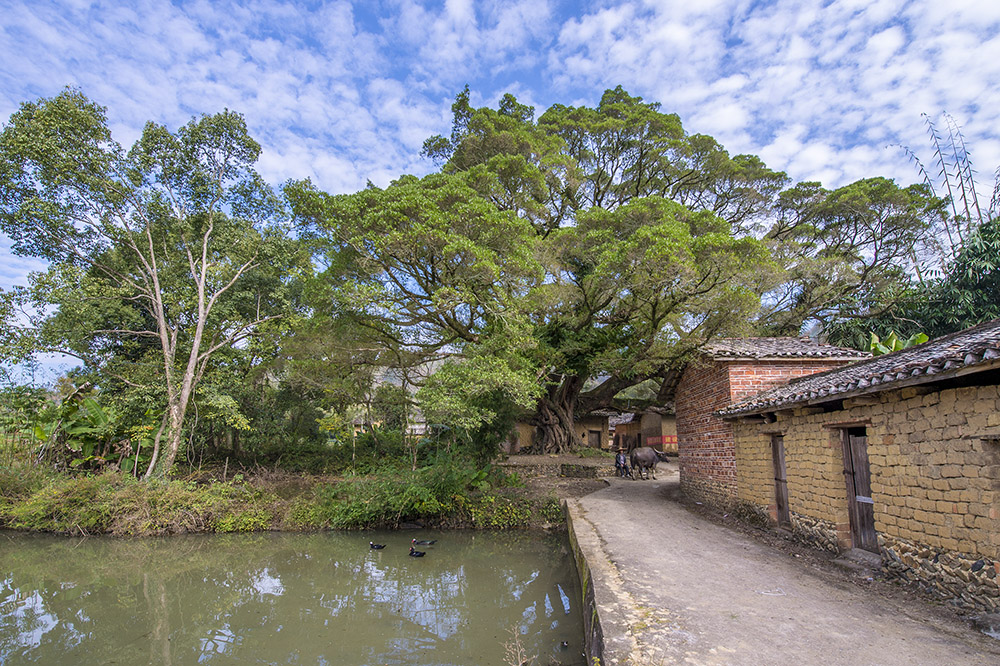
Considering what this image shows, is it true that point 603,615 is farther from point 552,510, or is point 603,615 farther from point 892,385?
point 552,510

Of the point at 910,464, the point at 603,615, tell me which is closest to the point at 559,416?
the point at 910,464

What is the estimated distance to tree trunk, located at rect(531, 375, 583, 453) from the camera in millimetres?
18141

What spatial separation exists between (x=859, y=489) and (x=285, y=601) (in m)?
7.69

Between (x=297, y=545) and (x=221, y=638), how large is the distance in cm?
486

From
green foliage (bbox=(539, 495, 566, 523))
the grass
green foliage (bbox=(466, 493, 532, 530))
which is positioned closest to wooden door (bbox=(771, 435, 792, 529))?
green foliage (bbox=(539, 495, 566, 523))

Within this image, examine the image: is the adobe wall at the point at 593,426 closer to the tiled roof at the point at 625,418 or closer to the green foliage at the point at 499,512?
the tiled roof at the point at 625,418

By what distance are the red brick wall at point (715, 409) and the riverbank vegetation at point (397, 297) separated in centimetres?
102

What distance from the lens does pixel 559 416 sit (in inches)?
726

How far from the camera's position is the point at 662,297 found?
37.4 ft

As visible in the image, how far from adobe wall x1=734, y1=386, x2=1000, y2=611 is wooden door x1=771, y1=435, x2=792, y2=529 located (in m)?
1.02

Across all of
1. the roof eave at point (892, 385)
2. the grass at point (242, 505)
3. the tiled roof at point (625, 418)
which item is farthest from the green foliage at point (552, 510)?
the tiled roof at point (625, 418)

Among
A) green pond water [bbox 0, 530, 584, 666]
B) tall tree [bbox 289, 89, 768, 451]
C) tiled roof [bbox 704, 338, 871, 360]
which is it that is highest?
tall tree [bbox 289, 89, 768, 451]

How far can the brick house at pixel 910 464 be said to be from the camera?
161 inches

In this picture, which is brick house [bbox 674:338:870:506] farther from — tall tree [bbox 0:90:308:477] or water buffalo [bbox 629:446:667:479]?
tall tree [bbox 0:90:308:477]
